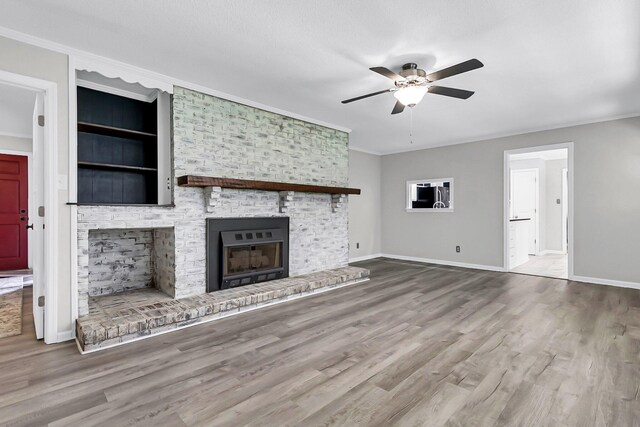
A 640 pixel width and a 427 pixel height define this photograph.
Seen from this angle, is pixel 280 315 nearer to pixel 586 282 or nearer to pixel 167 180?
pixel 167 180

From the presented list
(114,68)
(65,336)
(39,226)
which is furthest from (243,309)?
(114,68)

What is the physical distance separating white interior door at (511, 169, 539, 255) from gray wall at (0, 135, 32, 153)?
34.0 ft

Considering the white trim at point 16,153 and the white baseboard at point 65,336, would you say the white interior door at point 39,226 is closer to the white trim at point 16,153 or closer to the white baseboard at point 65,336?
the white baseboard at point 65,336

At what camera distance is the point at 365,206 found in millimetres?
7344

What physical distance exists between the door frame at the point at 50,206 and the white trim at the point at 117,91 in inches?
28.6

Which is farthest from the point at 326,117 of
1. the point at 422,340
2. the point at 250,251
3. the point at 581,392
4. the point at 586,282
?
the point at 586,282

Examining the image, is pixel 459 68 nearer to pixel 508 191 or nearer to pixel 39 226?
pixel 39 226

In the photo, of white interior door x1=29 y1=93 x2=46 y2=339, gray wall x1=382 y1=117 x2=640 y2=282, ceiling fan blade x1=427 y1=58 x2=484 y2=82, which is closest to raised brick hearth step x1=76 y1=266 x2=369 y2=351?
white interior door x1=29 y1=93 x2=46 y2=339

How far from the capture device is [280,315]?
11.4ft

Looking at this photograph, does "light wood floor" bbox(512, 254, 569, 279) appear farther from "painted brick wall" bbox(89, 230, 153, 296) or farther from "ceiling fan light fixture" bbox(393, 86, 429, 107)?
"painted brick wall" bbox(89, 230, 153, 296)

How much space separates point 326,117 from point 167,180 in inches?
96.3

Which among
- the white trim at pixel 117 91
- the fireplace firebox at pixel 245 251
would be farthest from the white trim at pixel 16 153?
the fireplace firebox at pixel 245 251

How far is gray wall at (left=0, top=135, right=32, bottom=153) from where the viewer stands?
5438 mm

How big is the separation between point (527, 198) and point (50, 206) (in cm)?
953
